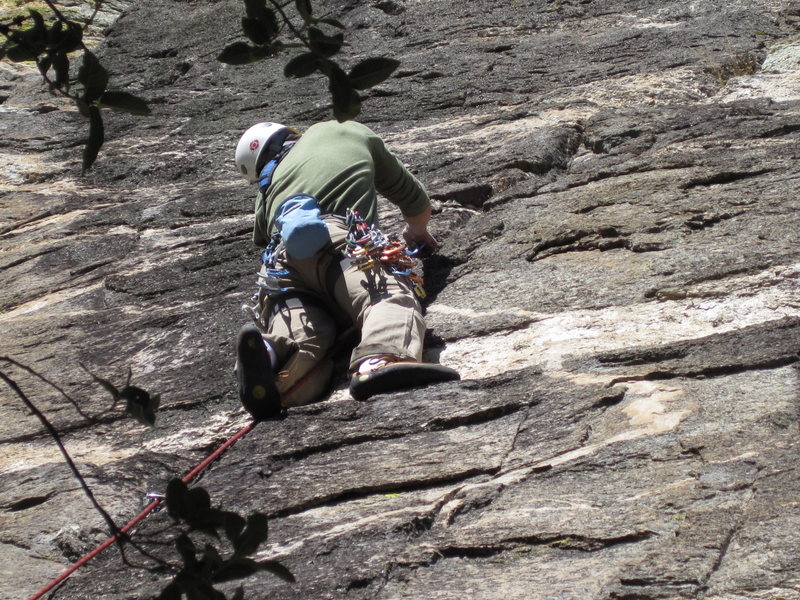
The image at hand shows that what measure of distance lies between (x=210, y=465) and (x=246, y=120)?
4.47m

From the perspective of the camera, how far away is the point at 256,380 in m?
4.07

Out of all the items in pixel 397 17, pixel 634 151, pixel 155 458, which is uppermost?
pixel 397 17

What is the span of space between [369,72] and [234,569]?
0.76m

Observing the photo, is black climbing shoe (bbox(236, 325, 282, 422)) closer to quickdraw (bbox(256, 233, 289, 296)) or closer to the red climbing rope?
the red climbing rope

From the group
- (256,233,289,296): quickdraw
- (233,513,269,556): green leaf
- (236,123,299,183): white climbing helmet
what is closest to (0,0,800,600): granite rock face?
(256,233,289,296): quickdraw

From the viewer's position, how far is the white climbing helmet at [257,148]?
524 cm

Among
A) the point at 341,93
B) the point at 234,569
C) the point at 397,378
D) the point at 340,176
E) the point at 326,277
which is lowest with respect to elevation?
the point at 397,378

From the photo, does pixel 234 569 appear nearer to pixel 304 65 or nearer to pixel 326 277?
pixel 304 65

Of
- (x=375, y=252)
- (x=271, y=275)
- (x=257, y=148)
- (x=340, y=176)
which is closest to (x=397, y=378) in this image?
(x=375, y=252)

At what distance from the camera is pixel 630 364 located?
3861 millimetres

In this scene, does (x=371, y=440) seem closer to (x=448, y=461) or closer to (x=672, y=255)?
(x=448, y=461)

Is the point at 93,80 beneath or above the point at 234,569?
above

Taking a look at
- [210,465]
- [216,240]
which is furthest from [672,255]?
[216,240]

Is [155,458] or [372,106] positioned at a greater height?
[372,106]
